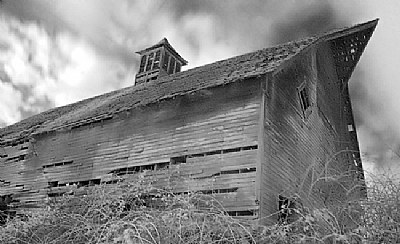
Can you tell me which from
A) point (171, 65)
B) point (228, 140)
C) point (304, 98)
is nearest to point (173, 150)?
point (228, 140)

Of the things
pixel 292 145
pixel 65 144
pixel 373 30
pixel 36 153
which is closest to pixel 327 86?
pixel 373 30

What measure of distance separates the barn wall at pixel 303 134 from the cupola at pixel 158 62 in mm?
9112

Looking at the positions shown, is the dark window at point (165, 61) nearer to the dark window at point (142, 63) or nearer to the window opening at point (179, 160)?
the dark window at point (142, 63)

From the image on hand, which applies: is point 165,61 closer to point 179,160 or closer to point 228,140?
point 179,160

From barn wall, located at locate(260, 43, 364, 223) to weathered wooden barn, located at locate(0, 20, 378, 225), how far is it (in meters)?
0.03

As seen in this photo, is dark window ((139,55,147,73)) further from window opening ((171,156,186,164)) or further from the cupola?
window opening ((171,156,186,164))

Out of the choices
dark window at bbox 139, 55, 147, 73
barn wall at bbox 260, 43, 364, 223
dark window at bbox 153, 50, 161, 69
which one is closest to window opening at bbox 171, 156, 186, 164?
barn wall at bbox 260, 43, 364, 223

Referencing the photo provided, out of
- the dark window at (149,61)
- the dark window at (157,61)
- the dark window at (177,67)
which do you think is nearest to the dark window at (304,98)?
the dark window at (157,61)

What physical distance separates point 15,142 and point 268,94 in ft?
32.0

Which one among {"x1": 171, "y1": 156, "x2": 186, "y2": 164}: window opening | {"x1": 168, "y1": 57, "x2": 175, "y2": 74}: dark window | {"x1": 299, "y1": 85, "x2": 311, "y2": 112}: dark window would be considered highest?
{"x1": 168, "y1": 57, "x2": 175, "y2": 74}: dark window

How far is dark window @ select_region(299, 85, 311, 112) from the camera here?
12.1 m

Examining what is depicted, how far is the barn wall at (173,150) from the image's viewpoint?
9586 mm

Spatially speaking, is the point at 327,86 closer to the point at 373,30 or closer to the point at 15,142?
the point at 373,30

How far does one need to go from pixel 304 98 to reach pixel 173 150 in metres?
4.39
